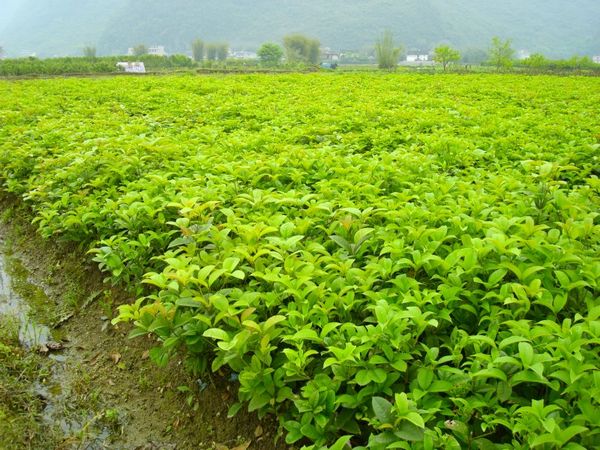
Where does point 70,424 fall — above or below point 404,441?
below

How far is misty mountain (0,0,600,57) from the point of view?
11262cm

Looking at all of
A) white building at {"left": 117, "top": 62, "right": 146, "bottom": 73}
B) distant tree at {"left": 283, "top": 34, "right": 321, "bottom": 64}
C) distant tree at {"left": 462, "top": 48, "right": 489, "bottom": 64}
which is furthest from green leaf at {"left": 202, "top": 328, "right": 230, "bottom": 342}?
distant tree at {"left": 462, "top": 48, "right": 489, "bottom": 64}

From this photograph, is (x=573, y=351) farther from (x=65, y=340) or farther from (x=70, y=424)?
(x=65, y=340)

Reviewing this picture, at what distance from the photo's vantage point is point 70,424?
108 inches

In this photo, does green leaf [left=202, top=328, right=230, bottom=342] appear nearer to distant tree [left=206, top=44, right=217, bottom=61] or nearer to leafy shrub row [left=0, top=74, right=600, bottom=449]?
leafy shrub row [left=0, top=74, right=600, bottom=449]

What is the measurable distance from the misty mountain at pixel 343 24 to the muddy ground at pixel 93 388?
373 ft

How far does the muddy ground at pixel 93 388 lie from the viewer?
101 inches

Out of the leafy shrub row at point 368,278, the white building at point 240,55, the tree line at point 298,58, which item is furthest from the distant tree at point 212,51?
the leafy shrub row at point 368,278

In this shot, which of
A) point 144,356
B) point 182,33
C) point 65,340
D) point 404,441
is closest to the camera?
point 404,441

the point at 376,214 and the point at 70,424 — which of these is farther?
the point at 376,214

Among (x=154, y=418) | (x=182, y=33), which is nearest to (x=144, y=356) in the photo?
(x=154, y=418)

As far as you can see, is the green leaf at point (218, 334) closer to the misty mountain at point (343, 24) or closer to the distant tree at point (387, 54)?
the distant tree at point (387, 54)

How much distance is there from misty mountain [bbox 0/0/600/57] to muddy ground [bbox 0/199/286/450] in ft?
A: 373

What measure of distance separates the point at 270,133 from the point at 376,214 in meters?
3.24
